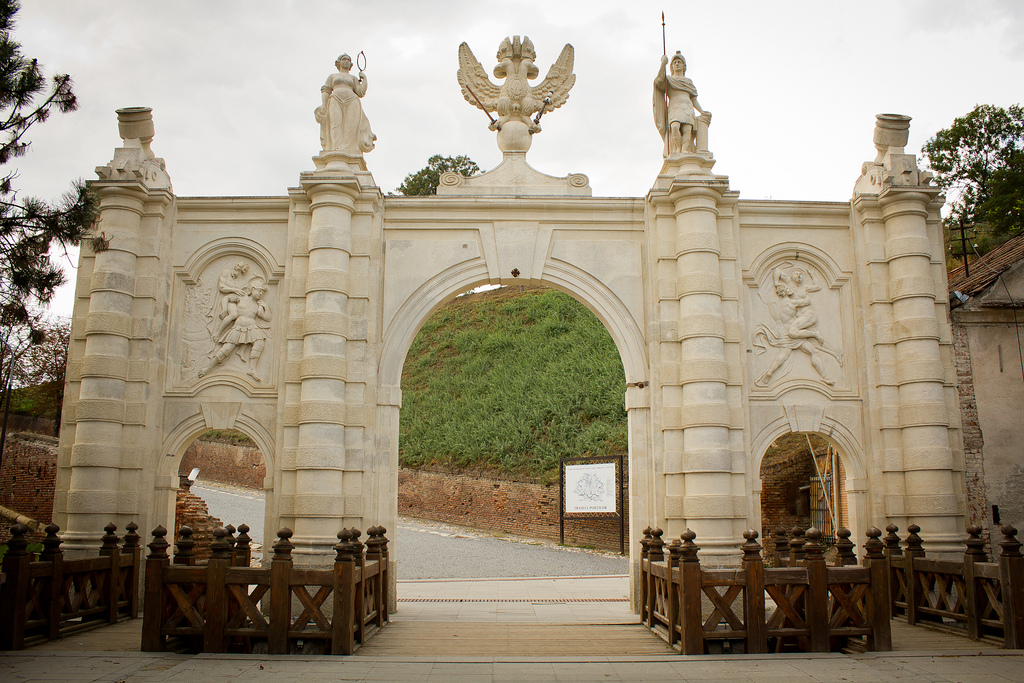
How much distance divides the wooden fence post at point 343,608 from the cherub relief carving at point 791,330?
20.9 ft

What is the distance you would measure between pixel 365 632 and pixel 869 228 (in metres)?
8.86

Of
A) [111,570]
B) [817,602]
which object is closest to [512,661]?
[817,602]

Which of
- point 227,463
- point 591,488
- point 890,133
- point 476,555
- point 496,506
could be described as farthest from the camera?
point 227,463

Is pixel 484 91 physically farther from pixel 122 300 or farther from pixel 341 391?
pixel 122 300

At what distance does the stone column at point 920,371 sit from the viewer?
35.3 ft

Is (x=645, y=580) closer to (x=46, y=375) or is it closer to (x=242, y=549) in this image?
(x=242, y=549)

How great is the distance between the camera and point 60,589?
8.48 metres

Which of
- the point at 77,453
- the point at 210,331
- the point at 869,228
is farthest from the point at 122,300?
the point at 869,228

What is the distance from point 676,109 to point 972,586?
23.5 ft

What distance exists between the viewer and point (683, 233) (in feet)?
37.0

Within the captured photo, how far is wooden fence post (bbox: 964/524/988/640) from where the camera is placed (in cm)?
848

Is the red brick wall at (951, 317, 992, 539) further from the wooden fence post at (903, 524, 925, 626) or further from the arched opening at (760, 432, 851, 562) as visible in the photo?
the arched opening at (760, 432, 851, 562)

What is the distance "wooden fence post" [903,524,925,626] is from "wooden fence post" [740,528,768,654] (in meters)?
3.09

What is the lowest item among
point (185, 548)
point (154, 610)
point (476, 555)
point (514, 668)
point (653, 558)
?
point (514, 668)
